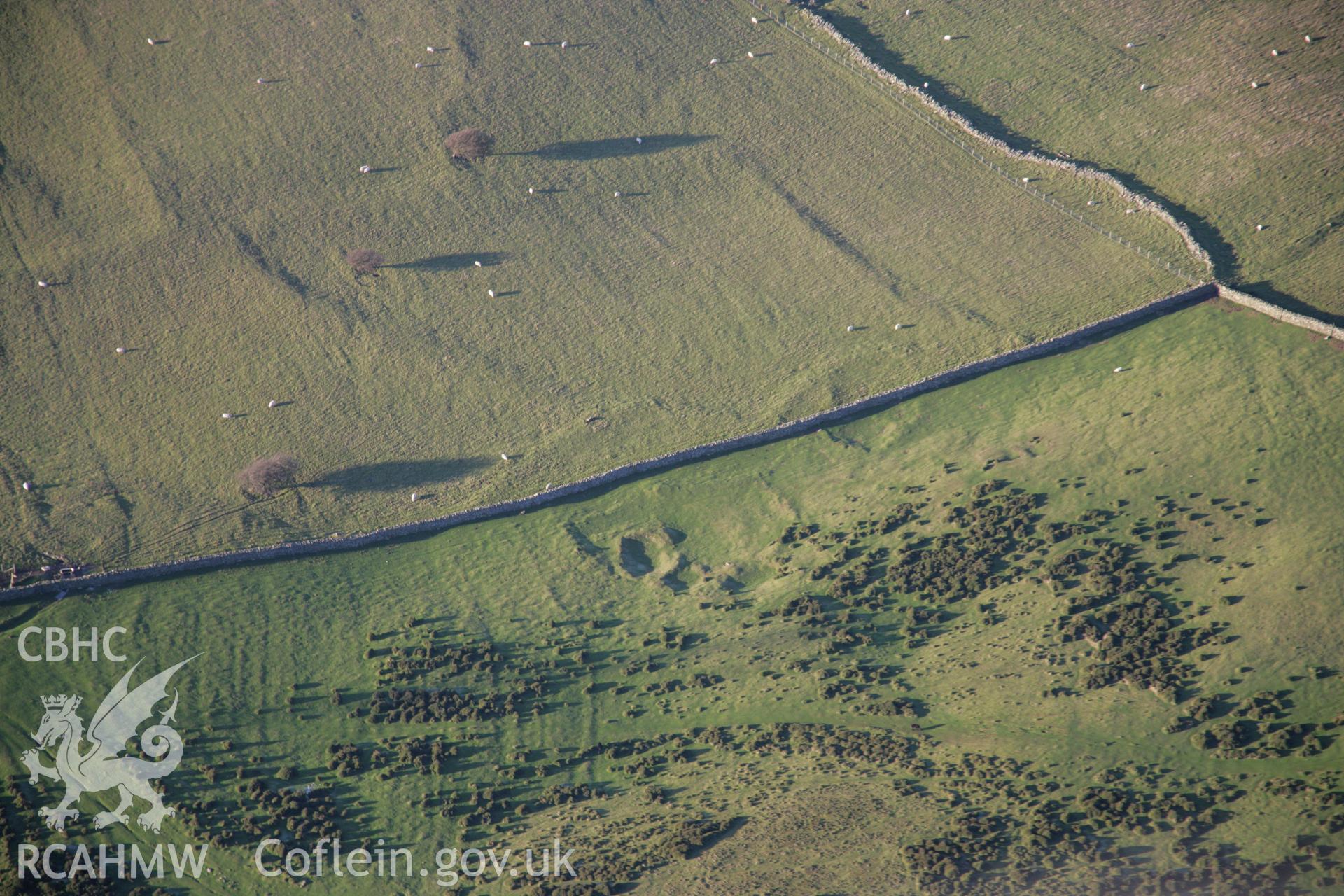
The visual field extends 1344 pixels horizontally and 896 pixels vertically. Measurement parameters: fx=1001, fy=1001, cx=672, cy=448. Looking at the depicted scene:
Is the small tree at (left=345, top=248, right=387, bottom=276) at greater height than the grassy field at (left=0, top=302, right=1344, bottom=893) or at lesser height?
greater

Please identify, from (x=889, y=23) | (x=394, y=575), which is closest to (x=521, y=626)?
(x=394, y=575)

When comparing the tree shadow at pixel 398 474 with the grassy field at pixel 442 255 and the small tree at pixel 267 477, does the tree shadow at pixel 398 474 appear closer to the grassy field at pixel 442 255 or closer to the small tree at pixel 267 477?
the grassy field at pixel 442 255

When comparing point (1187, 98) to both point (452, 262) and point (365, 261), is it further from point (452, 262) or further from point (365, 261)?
point (365, 261)

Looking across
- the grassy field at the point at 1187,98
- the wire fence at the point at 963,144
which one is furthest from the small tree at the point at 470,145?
the grassy field at the point at 1187,98

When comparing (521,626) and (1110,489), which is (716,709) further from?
(1110,489)

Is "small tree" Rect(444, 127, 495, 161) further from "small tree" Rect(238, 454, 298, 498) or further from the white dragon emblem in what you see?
the white dragon emblem

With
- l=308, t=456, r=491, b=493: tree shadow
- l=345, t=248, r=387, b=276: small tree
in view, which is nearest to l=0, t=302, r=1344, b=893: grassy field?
l=308, t=456, r=491, b=493: tree shadow
